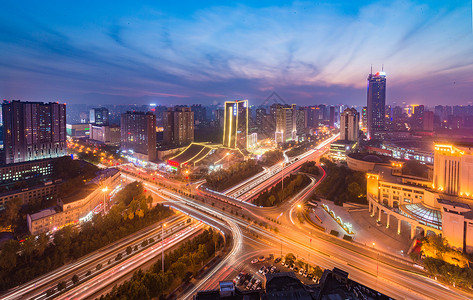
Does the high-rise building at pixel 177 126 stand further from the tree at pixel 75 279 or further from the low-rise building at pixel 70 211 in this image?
the tree at pixel 75 279

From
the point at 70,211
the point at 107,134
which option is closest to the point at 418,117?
the point at 70,211

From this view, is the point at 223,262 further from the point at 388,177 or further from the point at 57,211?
the point at 388,177

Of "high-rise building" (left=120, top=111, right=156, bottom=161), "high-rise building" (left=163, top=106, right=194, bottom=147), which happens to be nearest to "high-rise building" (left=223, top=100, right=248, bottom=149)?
"high-rise building" (left=163, top=106, right=194, bottom=147)

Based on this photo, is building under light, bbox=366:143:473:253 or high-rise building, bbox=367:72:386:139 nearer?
building under light, bbox=366:143:473:253

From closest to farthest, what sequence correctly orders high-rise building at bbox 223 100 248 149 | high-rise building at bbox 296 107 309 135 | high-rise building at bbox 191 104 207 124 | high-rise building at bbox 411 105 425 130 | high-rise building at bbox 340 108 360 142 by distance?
high-rise building at bbox 223 100 248 149
high-rise building at bbox 340 108 360 142
high-rise building at bbox 411 105 425 130
high-rise building at bbox 296 107 309 135
high-rise building at bbox 191 104 207 124

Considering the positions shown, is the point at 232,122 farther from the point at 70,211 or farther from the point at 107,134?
the point at 107,134

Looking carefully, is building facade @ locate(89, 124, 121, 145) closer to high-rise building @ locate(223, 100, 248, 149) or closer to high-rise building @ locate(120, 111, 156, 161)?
high-rise building @ locate(120, 111, 156, 161)

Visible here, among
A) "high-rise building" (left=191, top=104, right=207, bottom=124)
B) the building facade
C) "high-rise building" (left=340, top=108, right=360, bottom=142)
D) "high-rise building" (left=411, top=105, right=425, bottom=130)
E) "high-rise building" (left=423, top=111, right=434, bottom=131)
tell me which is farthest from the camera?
"high-rise building" (left=191, top=104, right=207, bottom=124)
